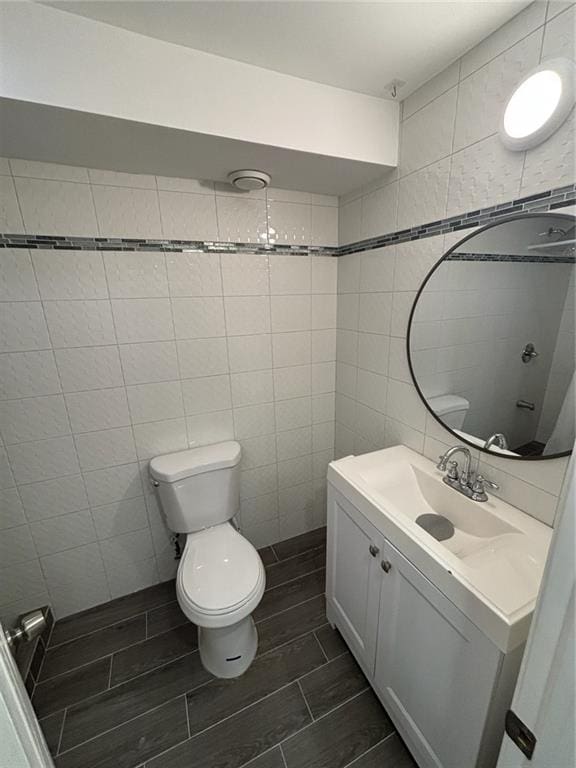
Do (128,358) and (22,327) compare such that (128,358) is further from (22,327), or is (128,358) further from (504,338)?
(504,338)

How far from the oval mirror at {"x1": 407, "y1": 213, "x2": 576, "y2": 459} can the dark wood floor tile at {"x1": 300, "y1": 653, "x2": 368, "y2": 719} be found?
1.11 meters

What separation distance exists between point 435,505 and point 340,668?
2.77 ft

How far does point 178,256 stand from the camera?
1.48m

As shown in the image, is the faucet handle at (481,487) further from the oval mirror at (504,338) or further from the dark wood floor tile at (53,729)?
the dark wood floor tile at (53,729)

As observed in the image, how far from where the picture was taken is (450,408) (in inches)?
50.5

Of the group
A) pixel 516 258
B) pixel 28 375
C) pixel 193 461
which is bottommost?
pixel 193 461

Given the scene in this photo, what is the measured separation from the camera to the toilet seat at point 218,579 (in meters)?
1.22

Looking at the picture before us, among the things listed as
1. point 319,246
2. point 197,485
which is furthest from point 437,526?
point 319,246

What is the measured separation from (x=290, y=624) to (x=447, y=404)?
4.34ft

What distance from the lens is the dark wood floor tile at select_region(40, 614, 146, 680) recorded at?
1435 millimetres

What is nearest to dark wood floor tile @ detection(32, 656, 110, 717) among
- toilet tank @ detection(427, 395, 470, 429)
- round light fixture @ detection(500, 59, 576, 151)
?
toilet tank @ detection(427, 395, 470, 429)

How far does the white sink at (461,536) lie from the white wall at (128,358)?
0.74m

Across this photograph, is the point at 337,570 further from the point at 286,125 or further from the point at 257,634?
the point at 286,125

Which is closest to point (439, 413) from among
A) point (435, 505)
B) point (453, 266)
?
point (435, 505)
